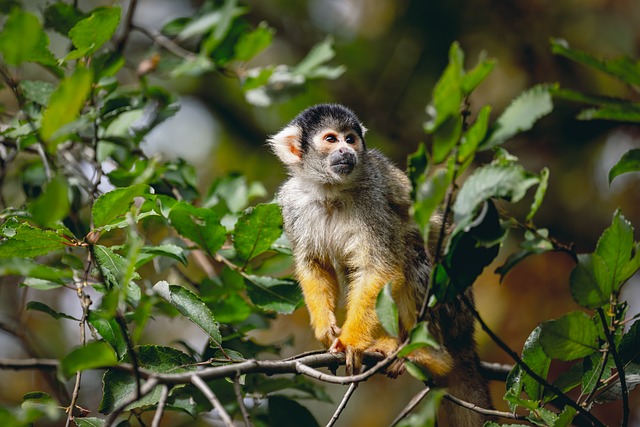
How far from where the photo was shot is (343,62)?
7.98 meters

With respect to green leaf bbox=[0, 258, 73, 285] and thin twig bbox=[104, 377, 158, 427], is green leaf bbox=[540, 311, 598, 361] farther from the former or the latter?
green leaf bbox=[0, 258, 73, 285]

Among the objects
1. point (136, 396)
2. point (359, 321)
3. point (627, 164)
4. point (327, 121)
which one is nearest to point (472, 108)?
point (327, 121)

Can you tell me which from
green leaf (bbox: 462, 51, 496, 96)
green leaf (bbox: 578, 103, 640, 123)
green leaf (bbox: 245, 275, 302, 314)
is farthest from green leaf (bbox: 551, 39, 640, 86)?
green leaf (bbox: 245, 275, 302, 314)

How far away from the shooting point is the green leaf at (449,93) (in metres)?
1.43

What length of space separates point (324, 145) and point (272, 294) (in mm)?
1085

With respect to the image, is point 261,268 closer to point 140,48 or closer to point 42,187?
point 42,187

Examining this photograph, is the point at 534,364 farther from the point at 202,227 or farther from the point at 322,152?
the point at 322,152

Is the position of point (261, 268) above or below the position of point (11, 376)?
above

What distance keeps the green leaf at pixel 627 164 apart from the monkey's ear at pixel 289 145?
231cm

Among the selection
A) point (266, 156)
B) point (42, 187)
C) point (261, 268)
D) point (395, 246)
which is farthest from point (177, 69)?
point (266, 156)

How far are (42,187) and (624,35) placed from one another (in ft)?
19.6

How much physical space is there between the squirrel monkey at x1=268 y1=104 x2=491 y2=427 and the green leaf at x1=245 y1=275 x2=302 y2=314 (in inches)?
10.8

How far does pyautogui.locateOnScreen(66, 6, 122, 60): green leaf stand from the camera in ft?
8.85

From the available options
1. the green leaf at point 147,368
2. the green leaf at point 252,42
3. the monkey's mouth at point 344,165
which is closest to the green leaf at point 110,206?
the green leaf at point 147,368
